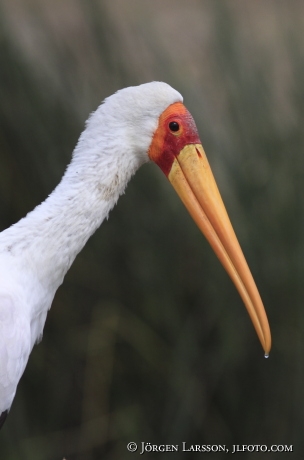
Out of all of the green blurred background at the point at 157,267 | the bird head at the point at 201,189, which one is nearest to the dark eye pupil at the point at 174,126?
the bird head at the point at 201,189

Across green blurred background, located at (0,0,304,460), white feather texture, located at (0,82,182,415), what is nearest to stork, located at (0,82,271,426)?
white feather texture, located at (0,82,182,415)

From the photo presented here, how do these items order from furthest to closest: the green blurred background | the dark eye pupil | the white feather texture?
the green blurred background → the dark eye pupil → the white feather texture

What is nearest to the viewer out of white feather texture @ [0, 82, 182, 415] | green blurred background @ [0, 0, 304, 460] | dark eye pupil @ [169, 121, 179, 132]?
white feather texture @ [0, 82, 182, 415]

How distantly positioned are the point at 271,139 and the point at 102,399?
142 cm

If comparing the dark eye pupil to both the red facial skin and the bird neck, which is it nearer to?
the red facial skin

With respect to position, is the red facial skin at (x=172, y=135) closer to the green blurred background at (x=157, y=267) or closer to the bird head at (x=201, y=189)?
the bird head at (x=201, y=189)

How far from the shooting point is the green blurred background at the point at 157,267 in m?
3.64

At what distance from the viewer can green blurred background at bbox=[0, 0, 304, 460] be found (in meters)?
3.64

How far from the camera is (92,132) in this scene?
2.56m

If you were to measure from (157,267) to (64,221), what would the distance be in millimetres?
1317

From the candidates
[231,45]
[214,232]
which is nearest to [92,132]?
[214,232]

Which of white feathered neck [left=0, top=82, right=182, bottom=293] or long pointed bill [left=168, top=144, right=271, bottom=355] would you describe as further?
long pointed bill [left=168, top=144, right=271, bottom=355]

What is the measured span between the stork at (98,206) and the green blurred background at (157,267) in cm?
99

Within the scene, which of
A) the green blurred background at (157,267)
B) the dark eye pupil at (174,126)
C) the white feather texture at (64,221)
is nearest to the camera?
the white feather texture at (64,221)
